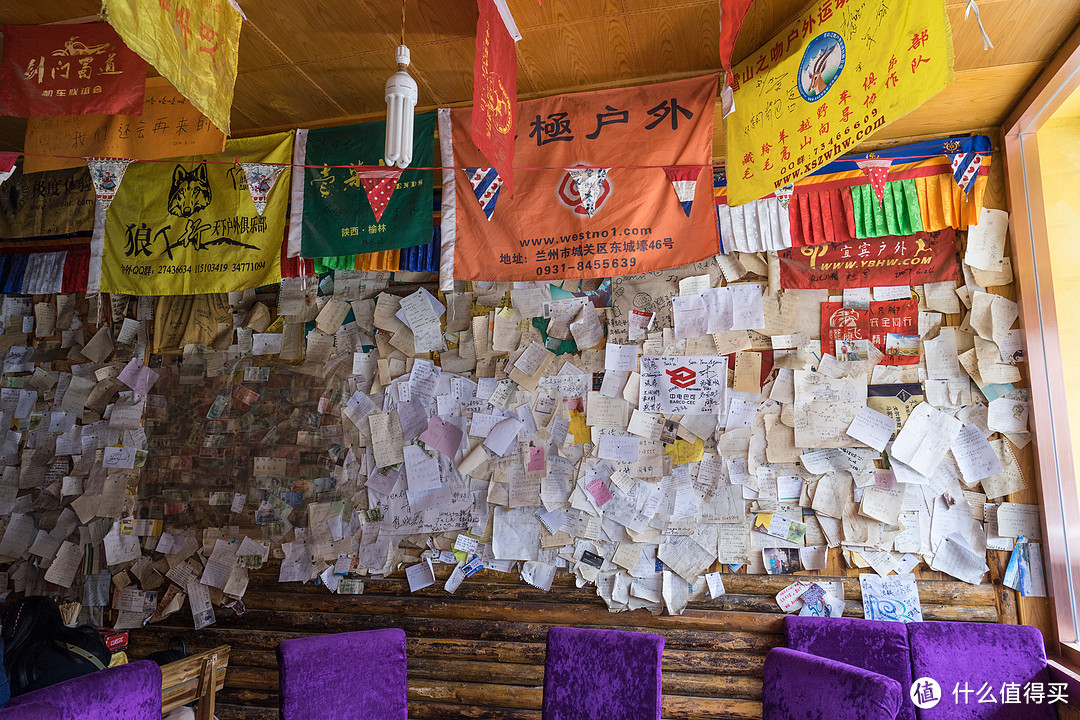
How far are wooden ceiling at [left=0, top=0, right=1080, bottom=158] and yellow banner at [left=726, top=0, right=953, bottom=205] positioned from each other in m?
0.21

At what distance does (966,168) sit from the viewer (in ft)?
10.4

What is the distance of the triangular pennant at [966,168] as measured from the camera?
10.4 feet

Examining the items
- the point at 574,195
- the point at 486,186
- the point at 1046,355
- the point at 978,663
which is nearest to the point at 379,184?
the point at 486,186

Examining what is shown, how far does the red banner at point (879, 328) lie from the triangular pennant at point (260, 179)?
2.87m

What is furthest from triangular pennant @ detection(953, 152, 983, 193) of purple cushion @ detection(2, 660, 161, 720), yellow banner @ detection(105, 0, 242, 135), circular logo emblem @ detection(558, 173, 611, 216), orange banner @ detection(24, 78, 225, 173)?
purple cushion @ detection(2, 660, 161, 720)

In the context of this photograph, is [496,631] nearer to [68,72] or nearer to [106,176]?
[106,176]

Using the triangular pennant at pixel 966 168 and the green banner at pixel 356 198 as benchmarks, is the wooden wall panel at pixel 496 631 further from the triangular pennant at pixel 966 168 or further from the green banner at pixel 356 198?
the triangular pennant at pixel 966 168

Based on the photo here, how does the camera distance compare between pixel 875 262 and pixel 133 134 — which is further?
pixel 875 262

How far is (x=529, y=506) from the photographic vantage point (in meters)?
3.49

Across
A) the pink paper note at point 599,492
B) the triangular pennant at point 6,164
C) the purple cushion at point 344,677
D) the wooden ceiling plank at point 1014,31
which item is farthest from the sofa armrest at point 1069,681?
the triangular pennant at point 6,164

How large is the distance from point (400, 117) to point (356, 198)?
4.18 ft

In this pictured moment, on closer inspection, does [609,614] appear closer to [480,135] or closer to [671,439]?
[671,439]

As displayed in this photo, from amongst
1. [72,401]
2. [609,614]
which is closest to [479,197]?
[609,614]

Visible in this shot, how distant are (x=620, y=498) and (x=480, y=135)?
193 cm
